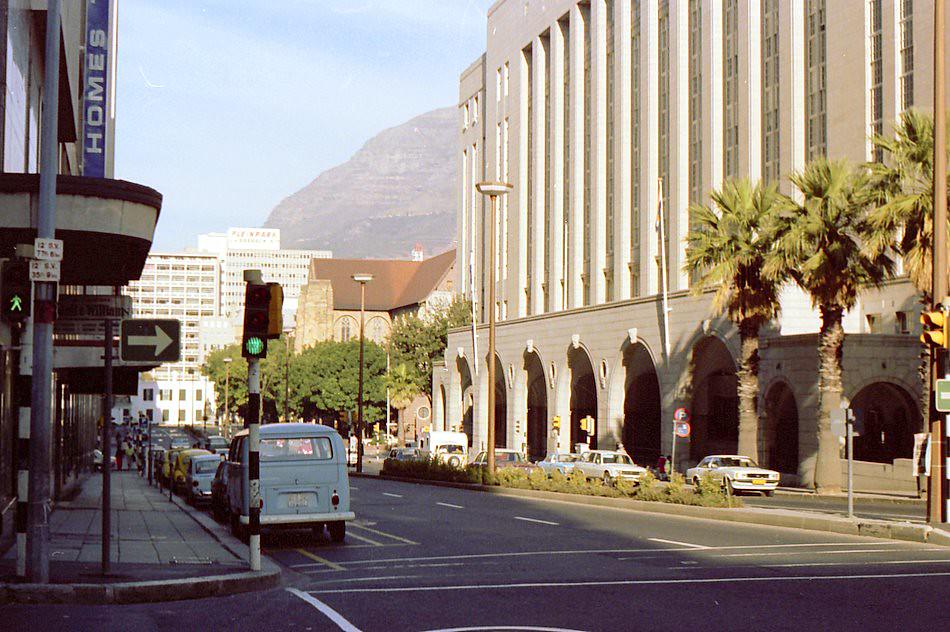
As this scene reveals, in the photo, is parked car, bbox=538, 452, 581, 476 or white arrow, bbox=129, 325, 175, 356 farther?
parked car, bbox=538, 452, 581, 476

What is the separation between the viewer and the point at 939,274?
2114 centimetres

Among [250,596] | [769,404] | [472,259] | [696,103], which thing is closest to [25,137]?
[250,596]

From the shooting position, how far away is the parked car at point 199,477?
3272 centimetres

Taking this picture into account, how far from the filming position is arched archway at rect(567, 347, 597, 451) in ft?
213

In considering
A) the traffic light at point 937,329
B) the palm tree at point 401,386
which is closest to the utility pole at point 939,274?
the traffic light at point 937,329

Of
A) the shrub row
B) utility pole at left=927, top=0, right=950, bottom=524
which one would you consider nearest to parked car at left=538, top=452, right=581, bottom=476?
the shrub row

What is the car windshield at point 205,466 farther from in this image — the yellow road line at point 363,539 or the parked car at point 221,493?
the yellow road line at point 363,539

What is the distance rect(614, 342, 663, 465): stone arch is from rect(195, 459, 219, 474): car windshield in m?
28.0

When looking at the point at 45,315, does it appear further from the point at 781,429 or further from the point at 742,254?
the point at 781,429

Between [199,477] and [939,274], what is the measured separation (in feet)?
68.0

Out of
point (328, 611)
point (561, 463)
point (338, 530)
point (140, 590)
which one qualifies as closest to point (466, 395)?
point (561, 463)

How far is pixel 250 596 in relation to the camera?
13242 millimetres

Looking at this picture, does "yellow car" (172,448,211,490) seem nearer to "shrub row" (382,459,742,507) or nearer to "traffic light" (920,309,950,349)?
"shrub row" (382,459,742,507)

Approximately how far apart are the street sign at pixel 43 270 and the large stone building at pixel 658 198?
29.6 m
